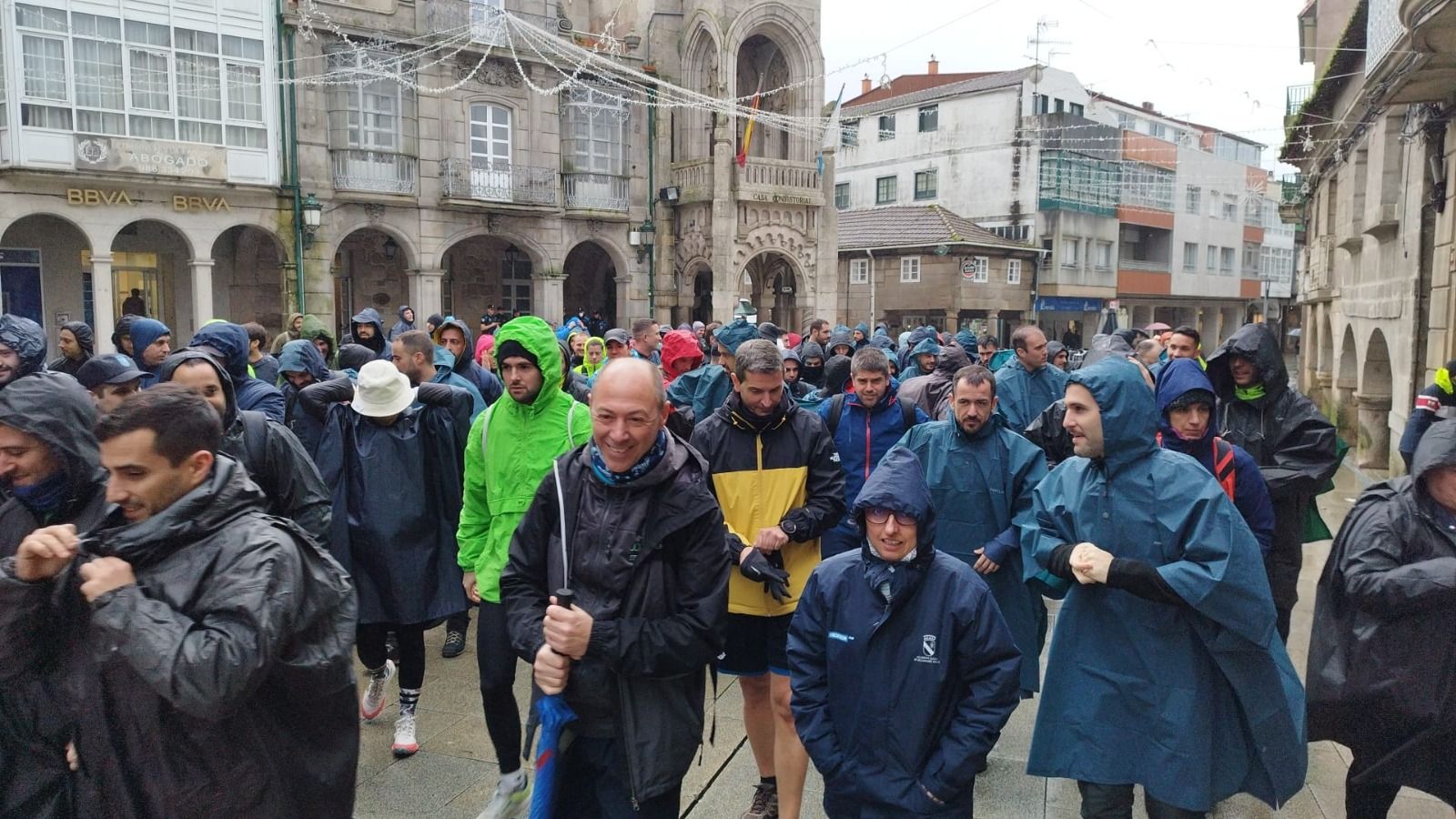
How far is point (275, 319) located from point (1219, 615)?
22070mm

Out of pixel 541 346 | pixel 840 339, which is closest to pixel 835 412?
pixel 541 346

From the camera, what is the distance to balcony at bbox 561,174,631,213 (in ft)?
77.8

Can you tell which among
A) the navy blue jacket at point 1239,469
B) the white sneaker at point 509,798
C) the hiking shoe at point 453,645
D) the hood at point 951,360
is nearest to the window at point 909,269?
the hood at point 951,360

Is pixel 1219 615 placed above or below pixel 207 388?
below

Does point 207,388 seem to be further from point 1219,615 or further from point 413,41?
point 413,41

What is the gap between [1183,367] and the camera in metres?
4.65

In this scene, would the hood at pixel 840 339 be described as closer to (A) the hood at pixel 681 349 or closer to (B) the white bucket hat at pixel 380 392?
(A) the hood at pixel 681 349

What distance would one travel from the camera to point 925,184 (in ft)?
135

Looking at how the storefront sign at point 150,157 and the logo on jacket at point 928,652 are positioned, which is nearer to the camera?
the logo on jacket at point 928,652

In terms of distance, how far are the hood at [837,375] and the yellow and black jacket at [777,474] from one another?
378 centimetres

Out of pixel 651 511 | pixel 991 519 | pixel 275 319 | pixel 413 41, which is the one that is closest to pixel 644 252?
pixel 413 41

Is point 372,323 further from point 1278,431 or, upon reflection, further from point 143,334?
point 1278,431

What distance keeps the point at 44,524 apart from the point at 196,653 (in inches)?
39.5

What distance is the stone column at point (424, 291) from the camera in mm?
21984
